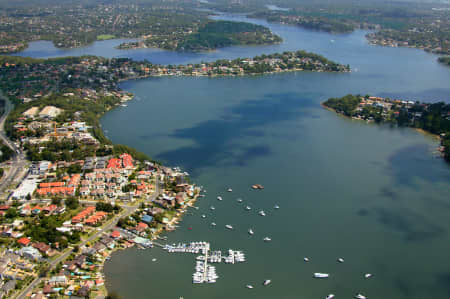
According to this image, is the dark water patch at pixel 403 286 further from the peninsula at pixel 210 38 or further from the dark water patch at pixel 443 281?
the peninsula at pixel 210 38

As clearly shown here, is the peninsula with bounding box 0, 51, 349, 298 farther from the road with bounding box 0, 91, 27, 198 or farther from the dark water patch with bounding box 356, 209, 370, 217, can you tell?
the dark water patch with bounding box 356, 209, 370, 217

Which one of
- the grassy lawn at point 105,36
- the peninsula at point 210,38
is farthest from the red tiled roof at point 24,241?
the grassy lawn at point 105,36

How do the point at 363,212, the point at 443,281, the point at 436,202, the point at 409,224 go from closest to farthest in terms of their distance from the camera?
the point at 443,281
the point at 409,224
the point at 363,212
the point at 436,202

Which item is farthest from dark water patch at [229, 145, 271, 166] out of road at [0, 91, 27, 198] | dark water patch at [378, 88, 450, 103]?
dark water patch at [378, 88, 450, 103]

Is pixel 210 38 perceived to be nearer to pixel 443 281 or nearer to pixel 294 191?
pixel 294 191

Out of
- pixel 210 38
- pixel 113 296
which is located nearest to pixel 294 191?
pixel 113 296

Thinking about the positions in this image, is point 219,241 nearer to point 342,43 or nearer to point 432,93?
point 432,93
